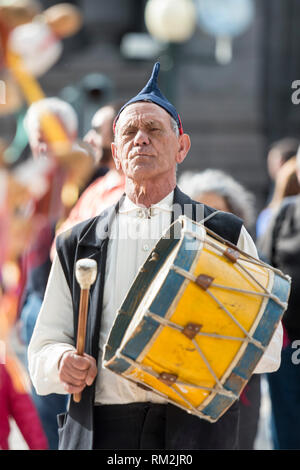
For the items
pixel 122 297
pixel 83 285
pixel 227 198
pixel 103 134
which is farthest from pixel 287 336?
pixel 83 285

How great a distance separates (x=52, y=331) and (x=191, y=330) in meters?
0.55

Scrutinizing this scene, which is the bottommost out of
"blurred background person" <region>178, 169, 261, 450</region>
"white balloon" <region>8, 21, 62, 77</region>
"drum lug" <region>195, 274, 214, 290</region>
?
"blurred background person" <region>178, 169, 261, 450</region>

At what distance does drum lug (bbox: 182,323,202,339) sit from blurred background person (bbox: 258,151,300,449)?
1999 millimetres

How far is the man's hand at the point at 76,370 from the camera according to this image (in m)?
2.45

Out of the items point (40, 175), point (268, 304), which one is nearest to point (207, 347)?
point (268, 304)

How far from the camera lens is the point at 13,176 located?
118 centimetres

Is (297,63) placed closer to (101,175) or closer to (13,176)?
(101,175)

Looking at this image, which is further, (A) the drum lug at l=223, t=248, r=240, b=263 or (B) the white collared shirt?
(B) the white collared shirt

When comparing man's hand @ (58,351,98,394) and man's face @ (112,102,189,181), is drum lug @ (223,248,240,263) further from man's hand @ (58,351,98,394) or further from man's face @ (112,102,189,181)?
man's hand @ (58,351,98,394)

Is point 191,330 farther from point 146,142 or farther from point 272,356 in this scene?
point 146,142

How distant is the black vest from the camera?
8.46ft

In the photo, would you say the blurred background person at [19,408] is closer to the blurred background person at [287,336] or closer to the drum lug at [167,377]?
the blurred background person at [287,336]

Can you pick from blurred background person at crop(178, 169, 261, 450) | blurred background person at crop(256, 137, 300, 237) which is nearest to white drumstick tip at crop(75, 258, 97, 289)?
blurred background person at crop(178, 169, 261, 450)
